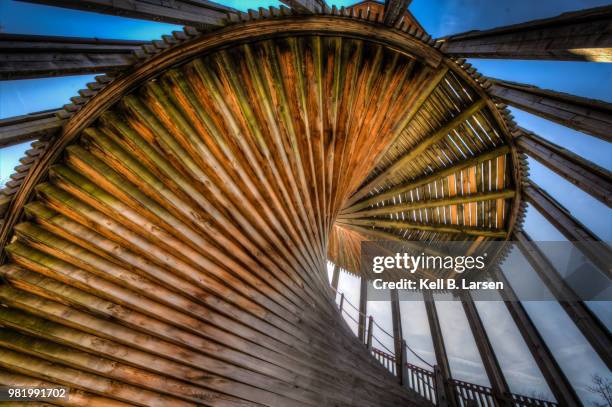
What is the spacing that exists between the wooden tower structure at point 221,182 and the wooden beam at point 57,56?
14 millimetres

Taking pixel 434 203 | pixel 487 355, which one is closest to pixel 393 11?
pixel 434 203

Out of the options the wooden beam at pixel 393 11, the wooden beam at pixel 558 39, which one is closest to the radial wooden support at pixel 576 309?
the wooden beam at pixel 558 39

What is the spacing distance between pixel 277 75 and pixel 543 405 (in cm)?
719

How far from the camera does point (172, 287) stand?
7.09 ft

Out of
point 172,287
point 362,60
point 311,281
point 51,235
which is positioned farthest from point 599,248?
point 51,235

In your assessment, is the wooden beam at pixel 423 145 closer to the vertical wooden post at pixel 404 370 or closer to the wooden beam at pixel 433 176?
the wooden beam at pixel 433 176

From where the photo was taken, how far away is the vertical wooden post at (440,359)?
4.99 metres

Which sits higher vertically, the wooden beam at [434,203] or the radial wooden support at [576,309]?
the wooden beam at [434,203]

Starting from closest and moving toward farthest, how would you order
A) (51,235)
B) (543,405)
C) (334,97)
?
(51,235) < (334,97) < (543,405)

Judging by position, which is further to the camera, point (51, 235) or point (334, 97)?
point (334, 97)

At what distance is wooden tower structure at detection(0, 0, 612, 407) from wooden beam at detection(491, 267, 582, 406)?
174 centimetres

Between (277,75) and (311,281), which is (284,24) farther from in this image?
(311,281)

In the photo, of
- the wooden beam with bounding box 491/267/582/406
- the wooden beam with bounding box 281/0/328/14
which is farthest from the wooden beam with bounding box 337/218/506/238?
the wooden beam with bounding box 281/0/328/14
